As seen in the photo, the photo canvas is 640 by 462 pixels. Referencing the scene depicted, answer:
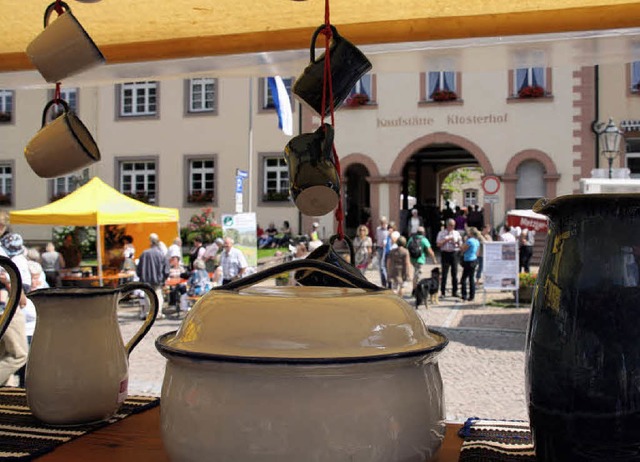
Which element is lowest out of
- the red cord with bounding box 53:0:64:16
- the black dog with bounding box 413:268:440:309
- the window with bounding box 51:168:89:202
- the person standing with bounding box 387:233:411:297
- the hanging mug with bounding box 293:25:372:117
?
the black dog with bounding box 413:268:440:309

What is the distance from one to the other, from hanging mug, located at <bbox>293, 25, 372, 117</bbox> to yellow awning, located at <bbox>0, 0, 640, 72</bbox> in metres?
0.40

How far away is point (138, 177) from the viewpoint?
18094 mm

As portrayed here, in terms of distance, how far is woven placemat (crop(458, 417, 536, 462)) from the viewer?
29.0 inches

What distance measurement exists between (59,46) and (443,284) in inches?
380

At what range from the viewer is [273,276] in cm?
65

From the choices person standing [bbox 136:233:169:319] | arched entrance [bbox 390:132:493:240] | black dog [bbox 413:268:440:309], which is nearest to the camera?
person standing [bbox 136:233:169:319]

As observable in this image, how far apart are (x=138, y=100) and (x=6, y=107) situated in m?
4.04

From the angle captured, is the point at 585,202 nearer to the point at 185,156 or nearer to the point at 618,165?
the point at 618,165

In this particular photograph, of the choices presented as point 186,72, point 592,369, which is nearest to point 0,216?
point 186,72

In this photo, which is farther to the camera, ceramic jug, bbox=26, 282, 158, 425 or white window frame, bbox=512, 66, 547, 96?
white window frame, bbox=512, 66, 547, 96

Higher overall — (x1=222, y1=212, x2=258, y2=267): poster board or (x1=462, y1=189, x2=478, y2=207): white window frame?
(x1=462, y1=189, x2=478, y2=207): white window frame

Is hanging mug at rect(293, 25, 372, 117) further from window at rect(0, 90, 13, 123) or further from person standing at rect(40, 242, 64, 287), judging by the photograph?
window at rect(0, 90, 13, 123)

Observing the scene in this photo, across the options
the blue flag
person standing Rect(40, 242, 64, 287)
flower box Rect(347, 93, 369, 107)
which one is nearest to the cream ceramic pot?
the blue flag

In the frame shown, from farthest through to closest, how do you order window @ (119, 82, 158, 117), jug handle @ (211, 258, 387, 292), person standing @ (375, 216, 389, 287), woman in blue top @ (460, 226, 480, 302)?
window @ (119, 82, 158, 117) → person standing @ (375, 216, 389, 287) → woman in blue top @ (460, 226, 480, 302) → jug handle @ (211, 258, 387, 292)
